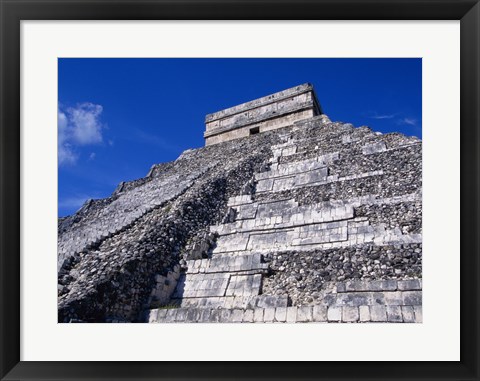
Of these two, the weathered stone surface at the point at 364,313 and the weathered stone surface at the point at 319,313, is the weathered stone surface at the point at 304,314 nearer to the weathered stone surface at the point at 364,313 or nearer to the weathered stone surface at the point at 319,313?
the weathered stone surface at the point at 319,313

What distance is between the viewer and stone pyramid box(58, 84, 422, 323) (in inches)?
238

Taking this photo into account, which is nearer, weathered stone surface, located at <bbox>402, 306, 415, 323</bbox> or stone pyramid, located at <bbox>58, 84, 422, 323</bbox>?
weathered stone surface, located at <bbox>402, 306, 415, 323</bbox>

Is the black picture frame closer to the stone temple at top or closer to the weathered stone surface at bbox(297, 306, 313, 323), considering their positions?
the weathered stone surface at bbox(297, 306, 313, 323)

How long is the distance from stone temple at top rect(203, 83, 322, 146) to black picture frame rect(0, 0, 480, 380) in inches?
530

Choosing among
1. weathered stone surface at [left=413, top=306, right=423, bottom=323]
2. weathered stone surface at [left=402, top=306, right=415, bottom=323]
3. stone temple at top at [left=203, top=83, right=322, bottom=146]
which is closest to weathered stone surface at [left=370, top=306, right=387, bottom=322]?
weathered stone surface at [left=402, top=306, right=415, bottom=323]

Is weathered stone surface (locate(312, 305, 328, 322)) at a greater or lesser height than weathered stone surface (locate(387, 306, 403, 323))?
lesser

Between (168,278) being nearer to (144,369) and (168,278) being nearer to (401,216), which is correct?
(144,369)

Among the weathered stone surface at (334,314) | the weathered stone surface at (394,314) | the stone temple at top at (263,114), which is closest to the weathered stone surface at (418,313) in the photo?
the weathered stone surface at (394,314)

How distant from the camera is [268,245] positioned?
314 inches
